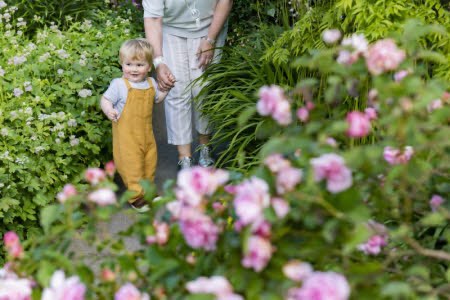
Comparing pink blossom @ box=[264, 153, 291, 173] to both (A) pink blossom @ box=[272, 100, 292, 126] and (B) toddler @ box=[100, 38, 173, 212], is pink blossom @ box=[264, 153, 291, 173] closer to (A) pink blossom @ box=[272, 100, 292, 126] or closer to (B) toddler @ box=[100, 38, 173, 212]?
(A) pink blossom @ box=[272, 100, 292, 126]

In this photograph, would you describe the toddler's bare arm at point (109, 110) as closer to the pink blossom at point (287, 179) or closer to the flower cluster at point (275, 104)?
the flower cluster at point (275, 104)

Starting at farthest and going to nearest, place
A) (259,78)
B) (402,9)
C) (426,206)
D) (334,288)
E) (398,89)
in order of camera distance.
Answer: (259,78) → (402,9) → (426,206) → (398,89) → (334,288)

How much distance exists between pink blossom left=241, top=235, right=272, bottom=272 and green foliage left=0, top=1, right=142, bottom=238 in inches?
90.4

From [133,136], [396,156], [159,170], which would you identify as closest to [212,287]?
[396,156]

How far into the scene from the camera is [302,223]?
1389 mm

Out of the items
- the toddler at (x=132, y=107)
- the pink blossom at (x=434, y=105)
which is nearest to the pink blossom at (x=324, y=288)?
the pink blossom at (x=434, y=105)

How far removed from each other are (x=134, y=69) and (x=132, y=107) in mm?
227

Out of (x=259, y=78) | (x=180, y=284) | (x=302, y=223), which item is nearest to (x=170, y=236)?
(x=180, y=284)

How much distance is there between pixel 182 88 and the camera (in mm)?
4688

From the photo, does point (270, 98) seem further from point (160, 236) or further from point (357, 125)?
point (160, 236)

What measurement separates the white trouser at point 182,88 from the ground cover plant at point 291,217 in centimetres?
310

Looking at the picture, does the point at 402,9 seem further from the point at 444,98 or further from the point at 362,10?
the point at 444,98

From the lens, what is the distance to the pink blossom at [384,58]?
1432mm

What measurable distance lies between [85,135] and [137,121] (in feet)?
1.25
